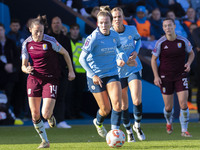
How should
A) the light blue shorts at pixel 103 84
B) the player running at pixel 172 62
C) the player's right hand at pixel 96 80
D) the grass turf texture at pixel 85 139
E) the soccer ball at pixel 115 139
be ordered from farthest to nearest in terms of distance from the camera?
the player running at pixel 172 62, the grass turf texture at pixel 85 139, the light blue shorts at pixel 103 84, the player's right hand at pixel 96 80, the soccer ball at pixel 115 139

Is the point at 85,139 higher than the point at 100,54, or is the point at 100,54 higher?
the point at 100,54

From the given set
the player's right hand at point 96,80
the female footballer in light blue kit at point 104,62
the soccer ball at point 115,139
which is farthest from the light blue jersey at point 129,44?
the soccer ball at point 115,139

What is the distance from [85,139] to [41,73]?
2167 millimetres

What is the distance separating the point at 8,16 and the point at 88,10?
2627 millimetres

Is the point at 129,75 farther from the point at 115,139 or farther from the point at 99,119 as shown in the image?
the point at 115,139

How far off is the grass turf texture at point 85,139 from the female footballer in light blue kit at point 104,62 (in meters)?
0.86

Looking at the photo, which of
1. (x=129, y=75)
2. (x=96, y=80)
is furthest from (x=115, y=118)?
(x=129, y=75)

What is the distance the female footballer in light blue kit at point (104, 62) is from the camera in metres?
9.55

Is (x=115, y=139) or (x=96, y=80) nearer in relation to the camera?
(x=115, y=139)

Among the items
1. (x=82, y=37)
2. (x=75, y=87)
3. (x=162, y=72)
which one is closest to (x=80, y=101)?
(x=75, y=87)

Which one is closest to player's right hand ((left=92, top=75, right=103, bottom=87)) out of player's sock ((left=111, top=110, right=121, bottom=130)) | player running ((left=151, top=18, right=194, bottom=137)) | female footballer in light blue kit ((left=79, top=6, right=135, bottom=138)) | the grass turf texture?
female footballer in light blue kit ((left=79, top=6, right=135, bottom=138))

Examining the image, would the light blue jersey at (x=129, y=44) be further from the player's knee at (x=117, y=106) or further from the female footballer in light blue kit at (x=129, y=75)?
the player's knee at (x=117, y=106)

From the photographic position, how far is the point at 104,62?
972 cm

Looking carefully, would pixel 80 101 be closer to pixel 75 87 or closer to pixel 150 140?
pixel 75 87
